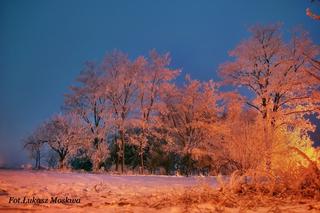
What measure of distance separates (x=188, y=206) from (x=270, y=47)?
19.4m

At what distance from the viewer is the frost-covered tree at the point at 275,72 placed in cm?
2161

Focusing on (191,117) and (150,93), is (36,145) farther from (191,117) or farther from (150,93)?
(191,117)

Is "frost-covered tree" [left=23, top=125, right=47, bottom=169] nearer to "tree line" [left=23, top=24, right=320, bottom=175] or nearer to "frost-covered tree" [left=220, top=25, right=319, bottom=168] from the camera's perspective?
"tree line" [left=23, top=24, right=320, bottom=175]

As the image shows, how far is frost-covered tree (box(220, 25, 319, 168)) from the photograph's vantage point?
21609 millimetres

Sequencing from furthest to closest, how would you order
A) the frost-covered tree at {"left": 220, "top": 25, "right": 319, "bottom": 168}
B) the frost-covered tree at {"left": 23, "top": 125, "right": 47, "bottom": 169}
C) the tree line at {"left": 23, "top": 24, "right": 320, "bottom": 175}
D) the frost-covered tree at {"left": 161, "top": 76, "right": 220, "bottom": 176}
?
the frost-covered tree at {"left": 23, "top": 125, "right": 47, "bottom": 169}, the frost-covered tree at {"left": 161, "top": 76, "right": 220, "bottom": 176}, the tree line at {"left": 23, "top": 24, "right": 320, "bottom": 175}, the frost-covered tree at {"left": 220, "top": 25, "right": 319, "bottom": 168}

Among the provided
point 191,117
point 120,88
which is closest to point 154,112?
point 191,117

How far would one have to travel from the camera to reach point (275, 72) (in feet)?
73.1

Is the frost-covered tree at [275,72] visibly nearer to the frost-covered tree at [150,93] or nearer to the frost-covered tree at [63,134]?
the frost-covered tree at [150,93]

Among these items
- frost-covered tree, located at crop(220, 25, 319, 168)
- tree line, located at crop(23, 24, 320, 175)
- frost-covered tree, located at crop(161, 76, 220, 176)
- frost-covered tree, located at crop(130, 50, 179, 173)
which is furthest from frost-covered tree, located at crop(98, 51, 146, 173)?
frost-covered tree, located at crop(220, 25, 319, 168)

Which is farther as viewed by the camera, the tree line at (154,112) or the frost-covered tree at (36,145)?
the frost-covered tree at (36,145)

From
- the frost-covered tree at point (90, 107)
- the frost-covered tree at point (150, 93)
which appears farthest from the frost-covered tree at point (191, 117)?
the frost-covered tree at point (90, 107)

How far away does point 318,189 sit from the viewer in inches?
257

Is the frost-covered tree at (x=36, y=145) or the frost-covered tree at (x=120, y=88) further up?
the frost-covered tree at (x=120, y=88)

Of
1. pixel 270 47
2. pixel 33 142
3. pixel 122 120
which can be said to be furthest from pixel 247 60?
pixel 33 142
